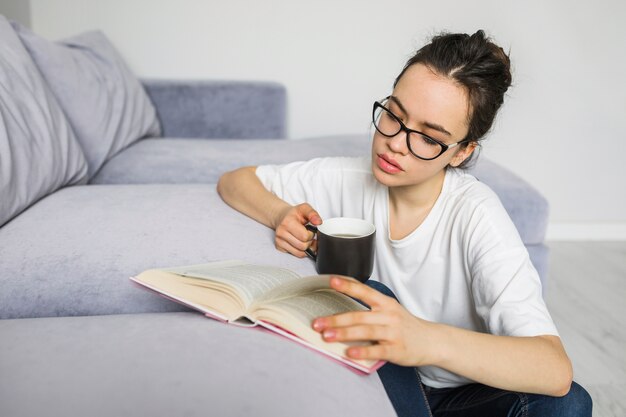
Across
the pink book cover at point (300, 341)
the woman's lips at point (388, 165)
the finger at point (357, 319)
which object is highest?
the woman's lips at point (388, 165)

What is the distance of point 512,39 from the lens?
264 centimetres

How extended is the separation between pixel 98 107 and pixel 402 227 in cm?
117

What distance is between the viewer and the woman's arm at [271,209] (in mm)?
1117

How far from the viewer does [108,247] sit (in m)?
1.08

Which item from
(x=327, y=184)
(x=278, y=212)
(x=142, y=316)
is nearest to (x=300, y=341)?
(x=142, y=316)

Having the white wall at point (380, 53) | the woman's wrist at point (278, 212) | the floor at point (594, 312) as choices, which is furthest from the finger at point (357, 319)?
the white wall at point (380, 53)

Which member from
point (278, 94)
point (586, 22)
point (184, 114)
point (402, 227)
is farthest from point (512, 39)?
point (402, 227)

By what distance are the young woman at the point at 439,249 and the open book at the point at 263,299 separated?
0.03 m

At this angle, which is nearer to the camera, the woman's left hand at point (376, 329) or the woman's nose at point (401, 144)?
the woman's left hand at point (376, 329)

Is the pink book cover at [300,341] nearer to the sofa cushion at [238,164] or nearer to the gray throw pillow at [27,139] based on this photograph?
the gray throw pillow at [27,139]

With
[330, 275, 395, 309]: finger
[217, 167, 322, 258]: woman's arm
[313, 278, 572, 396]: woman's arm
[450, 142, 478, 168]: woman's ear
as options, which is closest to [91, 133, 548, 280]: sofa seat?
[450, 142, 478, 168]: woman's ear

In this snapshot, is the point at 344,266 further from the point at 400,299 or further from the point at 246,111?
the point at 246,111

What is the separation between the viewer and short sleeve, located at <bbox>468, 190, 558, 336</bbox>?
87 centimetres

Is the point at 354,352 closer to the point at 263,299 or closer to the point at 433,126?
the point at 263,299
